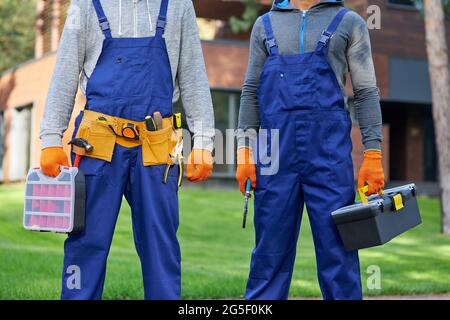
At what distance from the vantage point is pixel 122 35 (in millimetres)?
4203

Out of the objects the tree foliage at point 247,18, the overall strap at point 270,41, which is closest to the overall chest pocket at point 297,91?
the overall strap at point 270,41

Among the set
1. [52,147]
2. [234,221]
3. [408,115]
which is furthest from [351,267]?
[408,115]

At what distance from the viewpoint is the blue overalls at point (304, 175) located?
4.38 metres

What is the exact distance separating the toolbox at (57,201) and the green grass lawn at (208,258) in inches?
142

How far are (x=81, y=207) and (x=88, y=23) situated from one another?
99cm

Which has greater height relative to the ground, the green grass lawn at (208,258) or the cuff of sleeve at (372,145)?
the cuff of sleeve at (372,145)

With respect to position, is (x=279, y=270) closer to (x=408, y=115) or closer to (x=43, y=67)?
(x=43, y=67)

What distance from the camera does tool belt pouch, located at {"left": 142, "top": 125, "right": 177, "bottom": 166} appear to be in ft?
13.4

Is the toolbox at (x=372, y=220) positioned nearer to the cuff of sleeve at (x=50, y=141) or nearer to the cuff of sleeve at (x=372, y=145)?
the cuff of sleeve at (x=372, y=145)

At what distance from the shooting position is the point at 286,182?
14.6ft

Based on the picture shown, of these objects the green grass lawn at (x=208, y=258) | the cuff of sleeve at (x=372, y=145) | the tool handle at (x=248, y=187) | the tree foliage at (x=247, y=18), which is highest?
the tree foliage at (x=247, y=18)

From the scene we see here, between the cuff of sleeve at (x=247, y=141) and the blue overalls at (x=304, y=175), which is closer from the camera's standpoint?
the blue overalls at (x=304, y=175)

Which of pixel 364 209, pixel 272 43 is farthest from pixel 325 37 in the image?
pixel 364 209

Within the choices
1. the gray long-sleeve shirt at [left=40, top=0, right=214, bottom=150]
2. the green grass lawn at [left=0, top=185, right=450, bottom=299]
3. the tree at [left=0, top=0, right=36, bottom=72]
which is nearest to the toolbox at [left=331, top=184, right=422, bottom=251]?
the gray long-sleeve shirt at [left=40, top=0, right=214, bottom=150]
